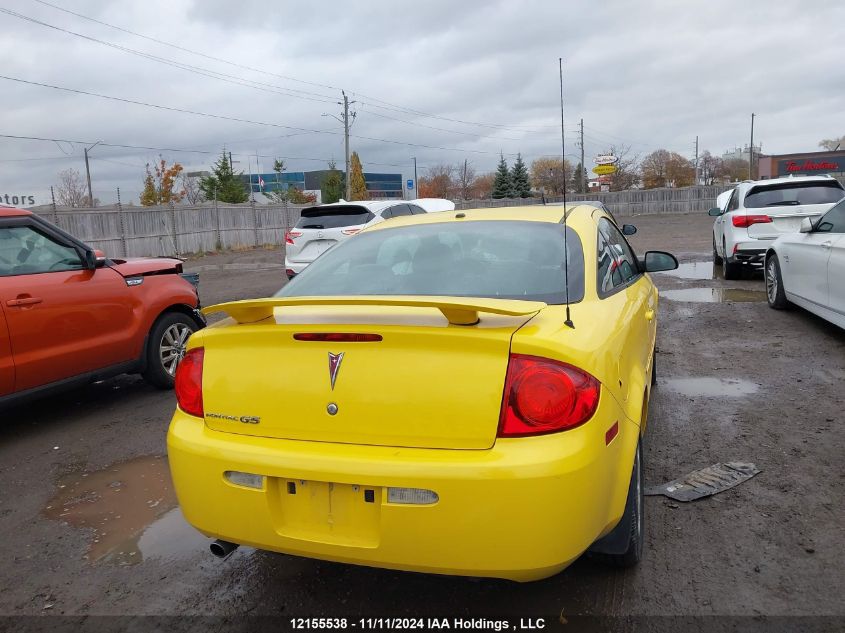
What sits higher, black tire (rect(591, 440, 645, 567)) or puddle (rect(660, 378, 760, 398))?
black tire (rect(591, 440, 645, 567))

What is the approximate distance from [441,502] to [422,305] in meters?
0.67

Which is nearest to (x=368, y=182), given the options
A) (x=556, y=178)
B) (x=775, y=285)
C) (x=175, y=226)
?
(x=175, y=226)

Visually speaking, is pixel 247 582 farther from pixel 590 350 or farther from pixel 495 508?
pixel 590 350

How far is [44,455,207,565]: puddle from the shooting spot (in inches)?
129

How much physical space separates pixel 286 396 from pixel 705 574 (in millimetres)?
1927

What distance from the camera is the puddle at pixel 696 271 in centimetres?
1256

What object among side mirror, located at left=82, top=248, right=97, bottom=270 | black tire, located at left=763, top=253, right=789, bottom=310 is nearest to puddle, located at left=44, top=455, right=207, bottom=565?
side mirror, located at left=82, top=248, right=97, bottom=270

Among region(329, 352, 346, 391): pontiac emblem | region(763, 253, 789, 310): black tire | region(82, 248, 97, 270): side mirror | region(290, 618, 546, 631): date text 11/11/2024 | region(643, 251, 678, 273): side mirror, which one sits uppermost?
region(82, 248, 97, 270): side mirror

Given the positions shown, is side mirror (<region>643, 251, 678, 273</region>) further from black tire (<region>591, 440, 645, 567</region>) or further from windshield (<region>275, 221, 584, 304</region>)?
black tire (<region>591, 440, 645, 567</region>)

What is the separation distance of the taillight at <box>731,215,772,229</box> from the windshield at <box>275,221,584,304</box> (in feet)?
27.9

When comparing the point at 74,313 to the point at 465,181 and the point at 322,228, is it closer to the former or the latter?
the point at 322,228

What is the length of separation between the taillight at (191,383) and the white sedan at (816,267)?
6.08 m

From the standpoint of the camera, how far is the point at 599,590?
8.95 ft

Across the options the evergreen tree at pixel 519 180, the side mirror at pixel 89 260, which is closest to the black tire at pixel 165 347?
the side mirror at pixel 89 260
